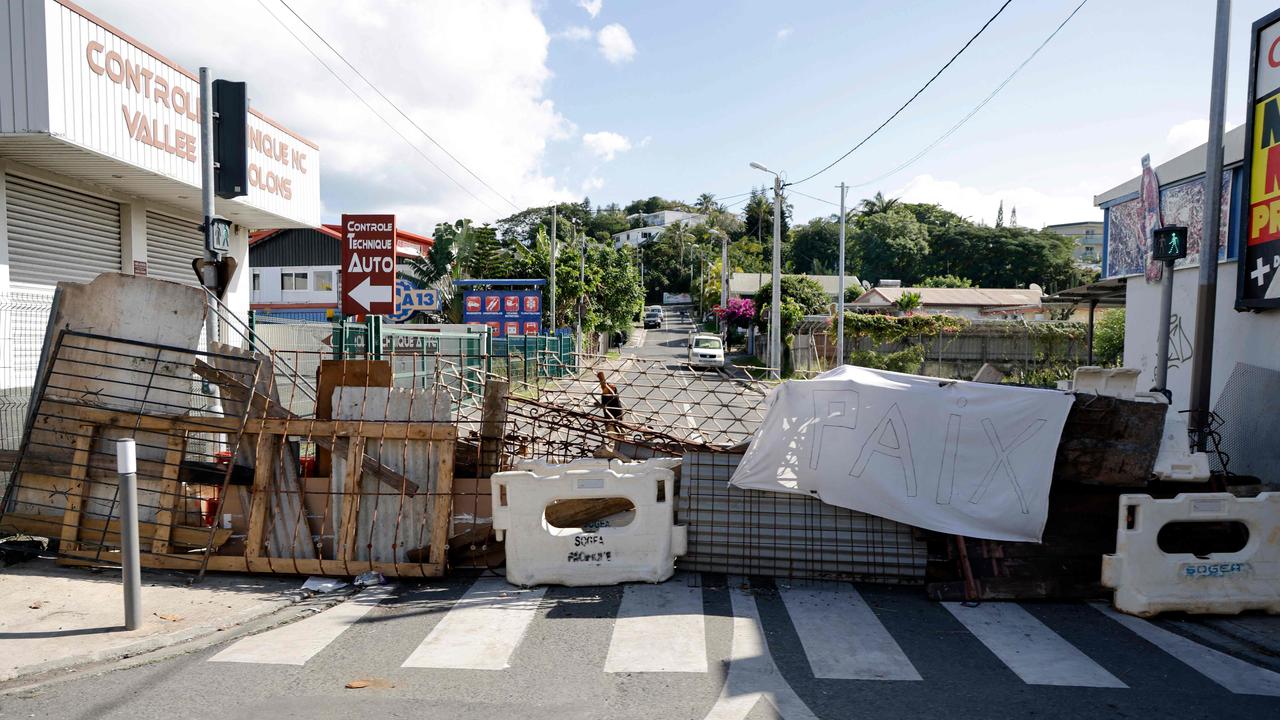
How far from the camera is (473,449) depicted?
7.83 meters

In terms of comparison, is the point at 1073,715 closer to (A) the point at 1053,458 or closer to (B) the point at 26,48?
(A) the point at 1053,458

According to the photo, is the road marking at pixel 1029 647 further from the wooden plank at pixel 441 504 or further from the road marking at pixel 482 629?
the wooden plank at pixel 441 504

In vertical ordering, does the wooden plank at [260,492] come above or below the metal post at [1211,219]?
below

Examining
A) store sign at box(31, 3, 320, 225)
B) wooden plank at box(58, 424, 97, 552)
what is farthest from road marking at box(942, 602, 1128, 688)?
store sign at box(31, 3, 320, 225)

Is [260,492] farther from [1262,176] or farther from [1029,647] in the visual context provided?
[1262,176]

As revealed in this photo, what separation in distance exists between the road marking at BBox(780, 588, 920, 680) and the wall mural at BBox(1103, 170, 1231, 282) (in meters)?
7.10

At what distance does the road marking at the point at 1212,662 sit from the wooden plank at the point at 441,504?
18.2 feet

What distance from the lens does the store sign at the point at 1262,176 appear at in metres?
8.77

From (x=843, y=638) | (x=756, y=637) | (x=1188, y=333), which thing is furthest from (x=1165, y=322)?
(x=756, y=637)

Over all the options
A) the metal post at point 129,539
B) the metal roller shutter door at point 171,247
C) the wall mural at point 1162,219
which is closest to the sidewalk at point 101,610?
the metal post at point 129,539

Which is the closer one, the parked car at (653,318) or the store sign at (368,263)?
the store sign at (368,263)

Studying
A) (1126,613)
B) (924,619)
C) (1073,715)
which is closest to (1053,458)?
(1126,613)

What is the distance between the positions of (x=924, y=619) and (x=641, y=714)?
9.00ft

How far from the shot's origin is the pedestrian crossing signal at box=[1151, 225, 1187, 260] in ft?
Answer: 31.6
